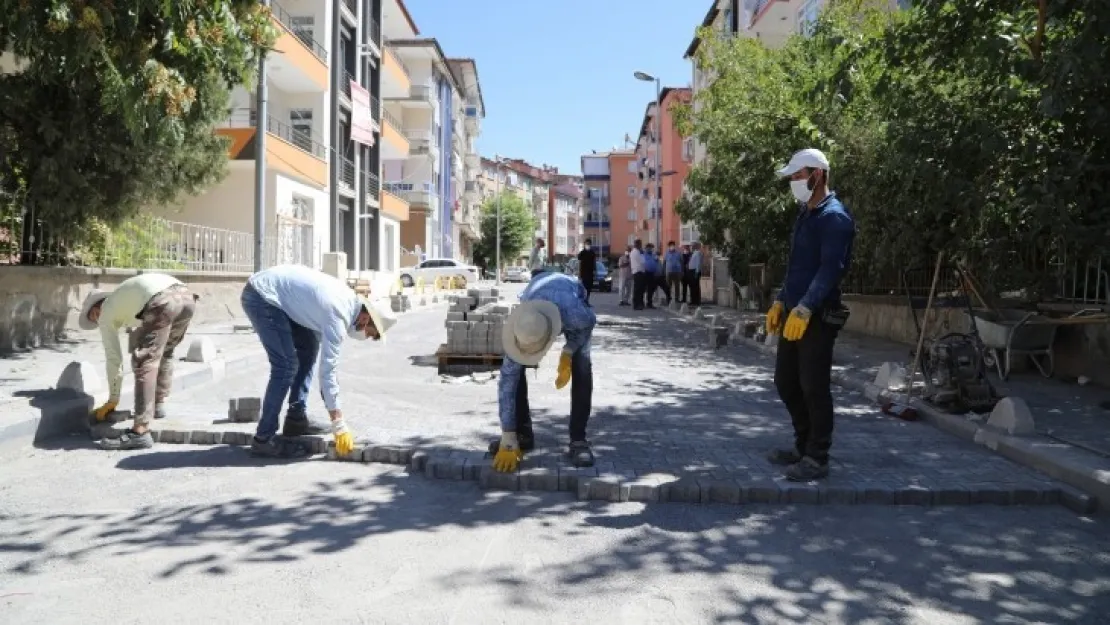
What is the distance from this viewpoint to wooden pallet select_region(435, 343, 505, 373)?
1001 cm

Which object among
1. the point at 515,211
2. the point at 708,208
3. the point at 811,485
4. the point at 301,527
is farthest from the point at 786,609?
the point at 515,211

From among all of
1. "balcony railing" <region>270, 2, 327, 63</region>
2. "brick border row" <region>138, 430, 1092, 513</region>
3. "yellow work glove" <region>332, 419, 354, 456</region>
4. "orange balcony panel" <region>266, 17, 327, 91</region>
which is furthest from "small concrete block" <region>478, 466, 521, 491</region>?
"balcony railing" <region>270, 2, 327, 63</region>

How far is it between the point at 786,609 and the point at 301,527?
8.00 ft

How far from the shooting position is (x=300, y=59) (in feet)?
75.3

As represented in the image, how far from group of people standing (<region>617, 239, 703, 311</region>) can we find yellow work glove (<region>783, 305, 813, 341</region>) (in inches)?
724

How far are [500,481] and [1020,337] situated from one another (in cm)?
700

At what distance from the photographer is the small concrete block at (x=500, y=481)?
5176 millimetres

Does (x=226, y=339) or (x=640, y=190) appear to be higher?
(x=640, y=190)

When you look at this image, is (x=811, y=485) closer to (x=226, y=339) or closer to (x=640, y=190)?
(x=226, y=339)

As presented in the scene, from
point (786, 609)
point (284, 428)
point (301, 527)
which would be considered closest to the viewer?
point (786, 609)

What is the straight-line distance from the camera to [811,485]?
5.07 meters

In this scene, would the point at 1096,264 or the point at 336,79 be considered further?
the point at 336,79

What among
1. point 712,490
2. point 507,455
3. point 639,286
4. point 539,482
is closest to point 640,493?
point 712,490

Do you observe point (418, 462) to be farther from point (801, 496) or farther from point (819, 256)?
point (819, 256)
